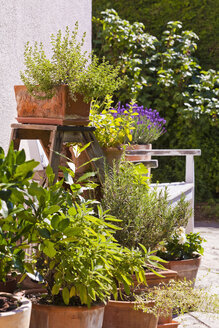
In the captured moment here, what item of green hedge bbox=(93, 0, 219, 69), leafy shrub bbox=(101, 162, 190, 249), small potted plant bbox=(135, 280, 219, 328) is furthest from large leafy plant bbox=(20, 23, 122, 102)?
green hedge bbox=(93, 0, 219, 69)

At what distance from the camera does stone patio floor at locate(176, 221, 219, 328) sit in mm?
2754

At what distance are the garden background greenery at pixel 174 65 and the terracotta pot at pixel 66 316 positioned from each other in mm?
4802

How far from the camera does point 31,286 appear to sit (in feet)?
7.16

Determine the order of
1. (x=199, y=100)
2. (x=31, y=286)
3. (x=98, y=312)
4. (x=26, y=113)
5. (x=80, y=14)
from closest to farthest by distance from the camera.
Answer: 1. (x=98, y=312)
2. (x=31, y=286)
3. (x=26, y=113)
4. (x=80, y=14)
5. (x=199, y=100)

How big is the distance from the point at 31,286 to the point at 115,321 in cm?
39

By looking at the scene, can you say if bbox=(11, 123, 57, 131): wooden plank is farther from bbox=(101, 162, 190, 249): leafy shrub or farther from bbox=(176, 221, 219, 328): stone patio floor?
bbox=(176, 221, 219, 328): stone patio floor

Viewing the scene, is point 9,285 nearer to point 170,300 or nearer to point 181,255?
point 170,300

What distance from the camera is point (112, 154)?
111 inches

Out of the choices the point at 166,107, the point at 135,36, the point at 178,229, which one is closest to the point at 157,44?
the point at 135,36

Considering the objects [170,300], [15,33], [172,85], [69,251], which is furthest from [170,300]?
[172,85]

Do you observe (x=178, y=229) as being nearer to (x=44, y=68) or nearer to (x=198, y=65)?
(x=44, y=68)

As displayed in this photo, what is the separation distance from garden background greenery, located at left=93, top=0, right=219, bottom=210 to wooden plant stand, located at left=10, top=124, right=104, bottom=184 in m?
3.88

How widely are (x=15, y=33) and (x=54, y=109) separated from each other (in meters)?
0.74

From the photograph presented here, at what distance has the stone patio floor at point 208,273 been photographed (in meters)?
2.75
